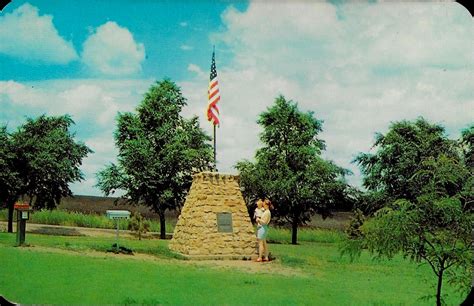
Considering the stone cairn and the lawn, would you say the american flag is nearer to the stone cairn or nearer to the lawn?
the stone cairn

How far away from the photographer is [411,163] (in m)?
15.8

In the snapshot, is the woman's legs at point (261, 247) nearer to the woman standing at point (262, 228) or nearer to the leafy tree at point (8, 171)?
the woman standing at point (262, 228)

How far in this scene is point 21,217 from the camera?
522 inches

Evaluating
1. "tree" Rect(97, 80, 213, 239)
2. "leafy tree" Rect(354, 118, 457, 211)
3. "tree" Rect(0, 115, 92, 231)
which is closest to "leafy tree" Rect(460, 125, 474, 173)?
"leafy tree" Rect(354, 118, 457, 211)

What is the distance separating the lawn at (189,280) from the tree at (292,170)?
17.5 feet

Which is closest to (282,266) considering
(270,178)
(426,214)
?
(426,214)

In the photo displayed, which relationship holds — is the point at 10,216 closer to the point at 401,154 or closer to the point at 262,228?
the point at 262,228

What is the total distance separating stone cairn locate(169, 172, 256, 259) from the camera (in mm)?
14477

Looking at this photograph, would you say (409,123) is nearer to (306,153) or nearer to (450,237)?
(306,153)

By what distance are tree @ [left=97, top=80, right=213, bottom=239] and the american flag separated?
5315 mm

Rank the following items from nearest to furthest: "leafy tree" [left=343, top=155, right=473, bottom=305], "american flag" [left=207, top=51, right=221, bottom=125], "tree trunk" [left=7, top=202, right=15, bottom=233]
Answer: "leafy tree" [left=343, top=155, right=473, bottom=305], "american flag" [left=207, top=51, right=221, bottom=125], "tree trunk" [left=7, top=202, right=15, bottom=233]

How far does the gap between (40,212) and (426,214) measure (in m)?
14.5

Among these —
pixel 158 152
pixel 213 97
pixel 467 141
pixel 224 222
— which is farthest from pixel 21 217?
pixel 467 141

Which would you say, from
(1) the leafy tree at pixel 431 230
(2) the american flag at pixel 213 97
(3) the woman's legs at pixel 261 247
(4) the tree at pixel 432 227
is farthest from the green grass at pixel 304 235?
(1) the leafy tree at pixel 431 230
